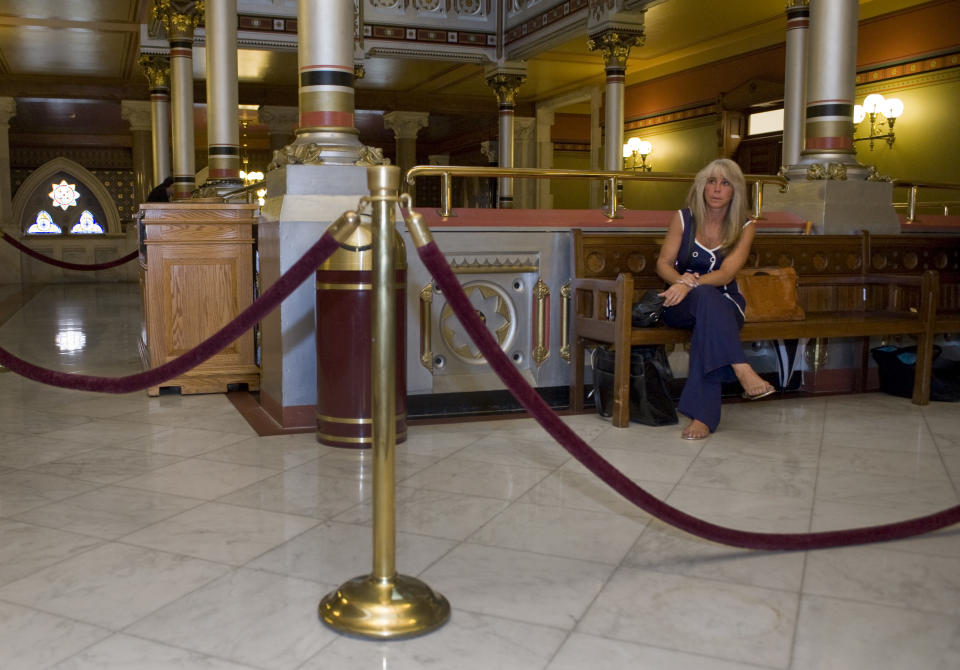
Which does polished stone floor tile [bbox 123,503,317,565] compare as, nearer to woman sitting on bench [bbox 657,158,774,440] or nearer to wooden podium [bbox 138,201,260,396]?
woman sitting on bench [bbox 657,158,774,440]

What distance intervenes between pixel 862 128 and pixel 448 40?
6523 millimetres

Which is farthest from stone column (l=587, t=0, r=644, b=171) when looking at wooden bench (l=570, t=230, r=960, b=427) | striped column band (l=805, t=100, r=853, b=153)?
wooden bench (l=570, t=230, r=960, b=427)

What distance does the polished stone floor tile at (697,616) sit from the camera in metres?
1.97

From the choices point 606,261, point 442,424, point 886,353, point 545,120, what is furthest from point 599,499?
point 545,120

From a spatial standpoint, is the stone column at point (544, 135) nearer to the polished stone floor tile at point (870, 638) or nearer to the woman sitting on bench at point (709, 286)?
the woman sitting on bench at point (709, 286)

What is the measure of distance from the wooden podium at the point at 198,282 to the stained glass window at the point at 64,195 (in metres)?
19.3

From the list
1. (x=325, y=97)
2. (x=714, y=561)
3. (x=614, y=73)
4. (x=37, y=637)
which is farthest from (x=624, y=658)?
(x=614, y=73)

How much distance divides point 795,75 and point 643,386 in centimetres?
707

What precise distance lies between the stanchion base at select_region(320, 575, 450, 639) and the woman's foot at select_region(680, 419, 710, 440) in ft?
6.98

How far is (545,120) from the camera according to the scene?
19438 mm

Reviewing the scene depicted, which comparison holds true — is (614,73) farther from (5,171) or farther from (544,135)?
(5,171)

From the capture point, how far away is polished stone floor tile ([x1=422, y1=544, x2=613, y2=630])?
215 cm

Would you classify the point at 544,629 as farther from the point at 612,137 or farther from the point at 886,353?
the point at 612,137

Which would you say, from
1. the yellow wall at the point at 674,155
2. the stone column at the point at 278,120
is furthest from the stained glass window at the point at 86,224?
the yellow wall at the point at 674,155
